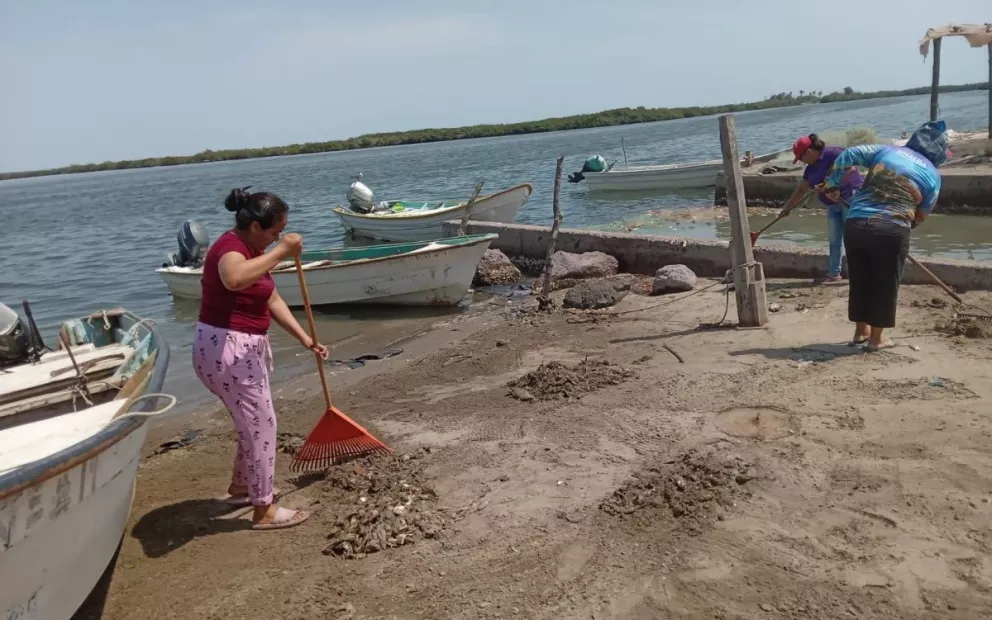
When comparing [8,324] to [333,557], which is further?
[8,324]

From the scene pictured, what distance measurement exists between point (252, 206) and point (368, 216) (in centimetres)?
1362

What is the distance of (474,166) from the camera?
4572 cm

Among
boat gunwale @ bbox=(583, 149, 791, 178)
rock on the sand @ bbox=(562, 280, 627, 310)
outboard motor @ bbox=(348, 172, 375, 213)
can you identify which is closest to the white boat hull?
rock on the sand @ bbox=(562, 280, 627, 310)

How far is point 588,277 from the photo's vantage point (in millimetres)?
10477

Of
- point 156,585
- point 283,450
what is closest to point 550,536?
point 156,585

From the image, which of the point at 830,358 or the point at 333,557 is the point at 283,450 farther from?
the point at 830,358

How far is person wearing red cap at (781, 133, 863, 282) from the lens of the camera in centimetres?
693

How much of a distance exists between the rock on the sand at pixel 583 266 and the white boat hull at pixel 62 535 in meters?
7.54

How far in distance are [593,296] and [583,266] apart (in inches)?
67.3

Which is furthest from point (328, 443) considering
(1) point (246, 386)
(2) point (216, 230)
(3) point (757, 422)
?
(2) point (216, 230)

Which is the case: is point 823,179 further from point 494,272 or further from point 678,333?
point 494,272

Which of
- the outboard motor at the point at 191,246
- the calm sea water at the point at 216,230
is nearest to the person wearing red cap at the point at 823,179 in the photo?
the calm sea water at the point at 216,230

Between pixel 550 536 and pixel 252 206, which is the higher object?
pixel 252 206

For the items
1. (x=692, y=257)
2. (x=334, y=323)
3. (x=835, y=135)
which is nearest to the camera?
(x=692, y=257)
